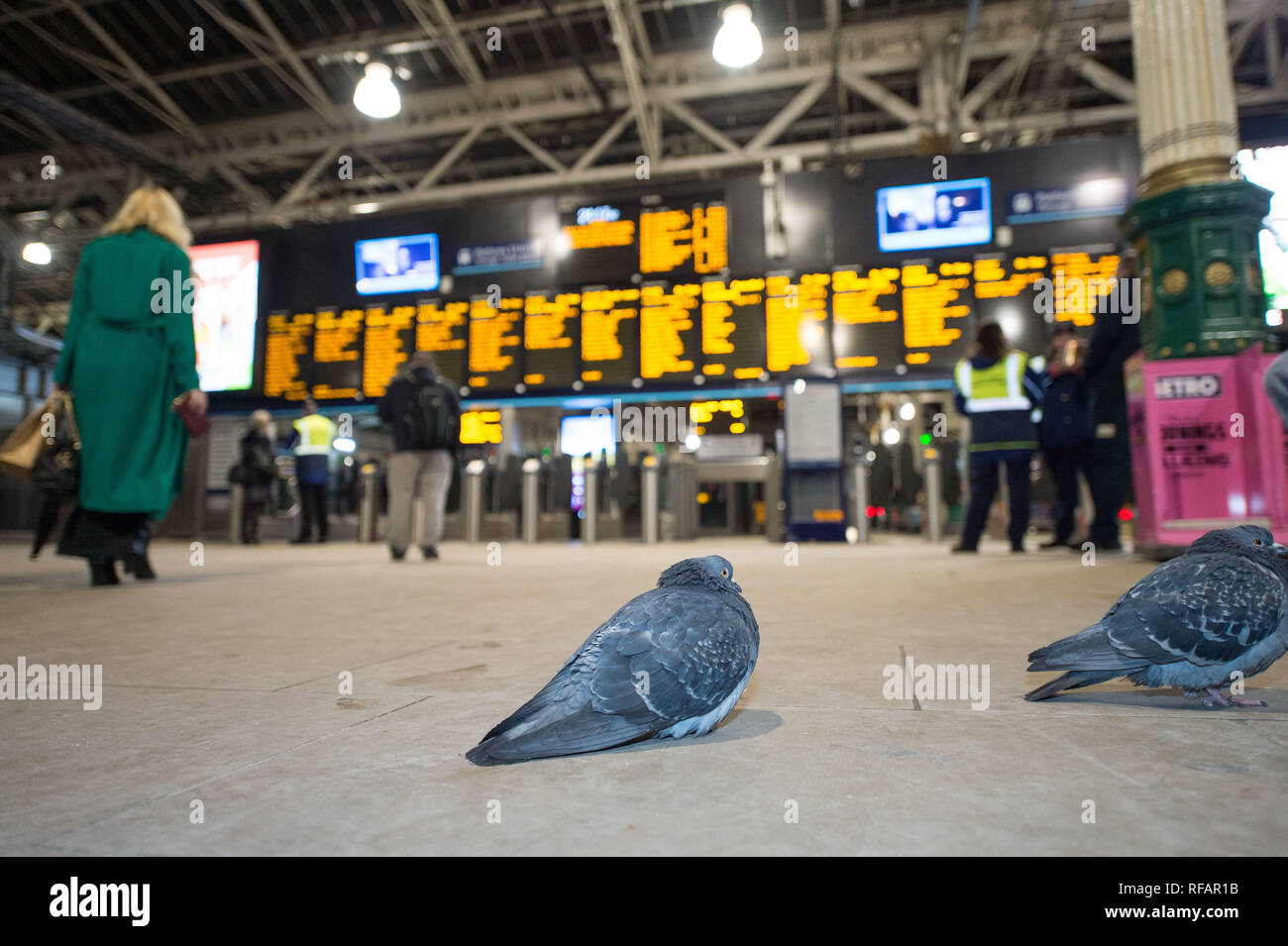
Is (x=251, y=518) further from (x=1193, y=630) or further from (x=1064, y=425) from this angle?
(x=1193, y=630)

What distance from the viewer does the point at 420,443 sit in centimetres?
564

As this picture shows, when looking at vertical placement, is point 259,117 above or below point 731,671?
above

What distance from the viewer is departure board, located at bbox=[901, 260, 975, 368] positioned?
8.09 meters

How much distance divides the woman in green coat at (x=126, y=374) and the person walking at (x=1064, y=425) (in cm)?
558

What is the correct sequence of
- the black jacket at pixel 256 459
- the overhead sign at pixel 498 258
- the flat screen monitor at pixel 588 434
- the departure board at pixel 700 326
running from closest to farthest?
the departure board at pixel 700 326, the black jacket at pixel 256 459, the overhead sign at pixel 498 258, the flat screen monitor at pixel 588 434

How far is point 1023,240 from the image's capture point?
827 centimetres

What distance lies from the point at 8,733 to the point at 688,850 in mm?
1223

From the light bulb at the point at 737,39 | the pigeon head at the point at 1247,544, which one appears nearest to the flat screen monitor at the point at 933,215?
the light bulb at the point at 737,39

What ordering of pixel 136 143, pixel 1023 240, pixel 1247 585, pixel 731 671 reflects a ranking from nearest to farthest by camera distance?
Result: pixel 731 671, pixel 1247 585, pixel 1023 240, pixel 136 143

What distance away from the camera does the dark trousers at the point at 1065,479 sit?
5594 millimetres

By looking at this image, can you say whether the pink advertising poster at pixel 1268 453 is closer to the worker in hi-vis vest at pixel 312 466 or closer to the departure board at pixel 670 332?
the departure board at pixel 670 332
